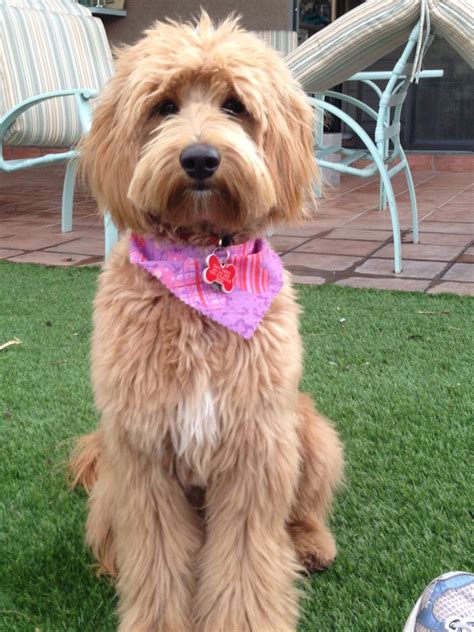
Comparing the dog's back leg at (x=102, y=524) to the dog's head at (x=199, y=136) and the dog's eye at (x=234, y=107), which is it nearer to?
the dog's head at (x=199, y=136)

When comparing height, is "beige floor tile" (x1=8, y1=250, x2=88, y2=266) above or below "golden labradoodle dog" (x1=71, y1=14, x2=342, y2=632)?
below

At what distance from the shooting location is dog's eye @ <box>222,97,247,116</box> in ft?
5.65

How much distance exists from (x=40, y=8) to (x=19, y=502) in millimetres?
4649

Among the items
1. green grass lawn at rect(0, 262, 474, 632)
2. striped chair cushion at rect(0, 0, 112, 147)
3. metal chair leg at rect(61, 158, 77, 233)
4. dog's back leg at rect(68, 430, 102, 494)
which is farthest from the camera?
metal chair leg at rect(61, 158, 77, 233)

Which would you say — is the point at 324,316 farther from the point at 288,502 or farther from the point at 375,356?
the point at 288,502

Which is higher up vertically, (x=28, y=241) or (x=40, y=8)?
(x=40, y=8)

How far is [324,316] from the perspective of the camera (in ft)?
12.9

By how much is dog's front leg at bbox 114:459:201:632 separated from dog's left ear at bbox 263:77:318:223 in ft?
2.27

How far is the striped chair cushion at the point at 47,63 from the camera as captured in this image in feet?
17.1

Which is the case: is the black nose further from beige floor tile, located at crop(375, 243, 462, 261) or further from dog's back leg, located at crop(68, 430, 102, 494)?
beige floor tile, located at crop(375, 243, 462, 261)

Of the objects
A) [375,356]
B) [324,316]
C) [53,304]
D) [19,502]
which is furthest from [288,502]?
[53,304]

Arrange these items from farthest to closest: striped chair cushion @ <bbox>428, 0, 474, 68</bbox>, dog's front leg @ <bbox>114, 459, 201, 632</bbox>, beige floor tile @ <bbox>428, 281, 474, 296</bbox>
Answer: beige floor tile @ <bbox>428, 281, 474, 296</bbox> < striped chair cushion @ <bbox>428, 0, 474, 68</bbox> < dog's front leg @ <bbox>114, 459, 201, 632</bbox>

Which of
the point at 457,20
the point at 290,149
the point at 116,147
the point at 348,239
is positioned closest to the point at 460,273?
the point at 348,239

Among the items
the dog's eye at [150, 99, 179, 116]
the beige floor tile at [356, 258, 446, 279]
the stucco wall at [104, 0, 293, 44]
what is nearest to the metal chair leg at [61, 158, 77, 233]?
the beige floor tile at [356, 258, 446, 279]
